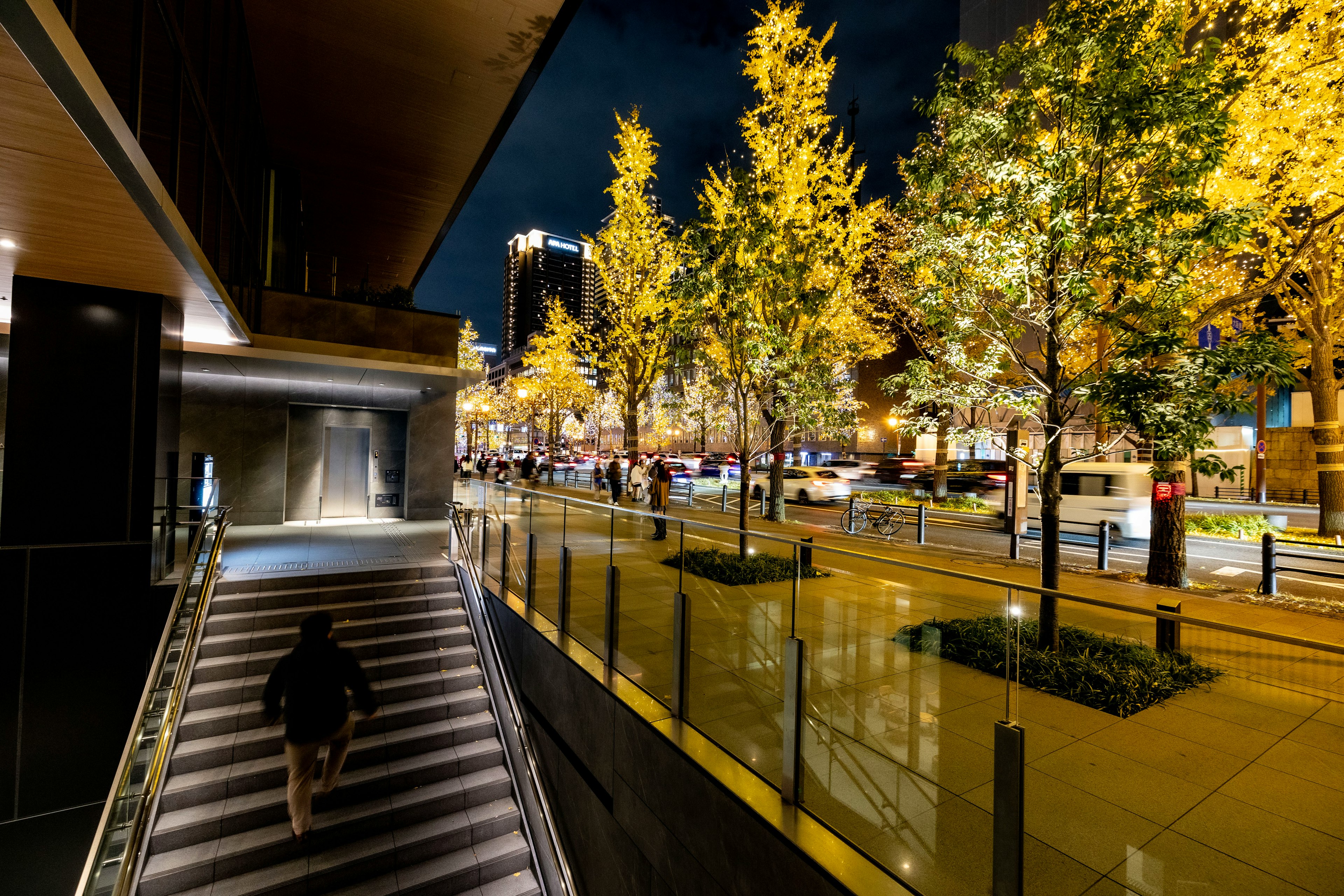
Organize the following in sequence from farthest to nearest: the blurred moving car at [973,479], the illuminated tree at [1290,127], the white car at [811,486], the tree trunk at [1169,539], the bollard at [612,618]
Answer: the blurred moving car at [973,479], the white car at [811,486], the tree trunk at [1169,539], the illuminated tree at [1290,127], the bollard at [612,618]

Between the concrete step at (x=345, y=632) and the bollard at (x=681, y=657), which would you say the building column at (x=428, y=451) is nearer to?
the concrete step at (x=345, y=632)

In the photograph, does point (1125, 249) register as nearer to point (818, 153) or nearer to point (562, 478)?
point (818, 153)

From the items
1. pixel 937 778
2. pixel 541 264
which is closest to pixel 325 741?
pixel 937 778

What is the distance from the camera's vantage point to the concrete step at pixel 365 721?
598 centimetres

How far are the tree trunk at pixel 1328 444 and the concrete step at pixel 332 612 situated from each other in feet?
59.9

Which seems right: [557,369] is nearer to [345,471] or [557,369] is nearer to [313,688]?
[345,471]

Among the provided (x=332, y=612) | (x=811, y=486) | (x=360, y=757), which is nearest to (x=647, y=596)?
(x=360, y=757)

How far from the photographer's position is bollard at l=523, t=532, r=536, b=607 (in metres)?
7.79

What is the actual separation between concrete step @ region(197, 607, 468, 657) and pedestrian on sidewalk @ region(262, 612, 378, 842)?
2.26 m

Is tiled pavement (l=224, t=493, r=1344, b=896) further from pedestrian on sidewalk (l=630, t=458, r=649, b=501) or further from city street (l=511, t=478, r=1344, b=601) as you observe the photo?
pedestrian on sidewalk (l=630, t=458, r=649, b=501)

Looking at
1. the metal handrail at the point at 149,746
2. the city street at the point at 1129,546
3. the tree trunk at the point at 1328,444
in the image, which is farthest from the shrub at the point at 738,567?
the tree trunk at the point at 1328,444

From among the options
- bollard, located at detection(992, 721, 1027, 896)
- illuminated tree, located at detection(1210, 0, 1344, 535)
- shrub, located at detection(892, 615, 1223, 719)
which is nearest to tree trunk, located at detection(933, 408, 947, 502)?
illuminated tree, located at detection(1210, 0, 1344, 535)

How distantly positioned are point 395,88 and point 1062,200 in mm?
11365

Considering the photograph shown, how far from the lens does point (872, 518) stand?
16875 millimetres
